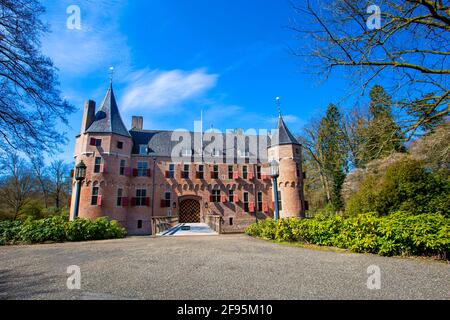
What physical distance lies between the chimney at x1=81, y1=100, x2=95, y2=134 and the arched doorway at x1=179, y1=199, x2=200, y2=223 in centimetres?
1186

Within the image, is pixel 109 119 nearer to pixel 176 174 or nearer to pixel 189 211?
pixel 176 174

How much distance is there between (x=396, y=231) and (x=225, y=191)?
18862mm

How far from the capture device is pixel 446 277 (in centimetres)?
411

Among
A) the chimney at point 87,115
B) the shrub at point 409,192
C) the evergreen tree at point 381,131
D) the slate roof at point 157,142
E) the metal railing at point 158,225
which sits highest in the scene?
the chimney at point 87,115

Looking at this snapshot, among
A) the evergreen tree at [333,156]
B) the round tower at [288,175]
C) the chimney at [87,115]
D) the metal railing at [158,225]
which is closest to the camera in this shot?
the metal railing at [158,225]

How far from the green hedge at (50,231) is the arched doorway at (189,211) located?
39.4 ft

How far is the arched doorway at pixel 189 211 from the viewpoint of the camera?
76.9 feet

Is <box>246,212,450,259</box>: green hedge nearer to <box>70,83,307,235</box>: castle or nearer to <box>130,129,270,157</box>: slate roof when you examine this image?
<box>70,83,307,235</box>: castle

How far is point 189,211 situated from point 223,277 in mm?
19847

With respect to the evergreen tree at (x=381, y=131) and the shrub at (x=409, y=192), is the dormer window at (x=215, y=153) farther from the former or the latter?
the evergreen tree at (x=381, y=131)

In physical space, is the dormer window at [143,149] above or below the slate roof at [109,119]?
below

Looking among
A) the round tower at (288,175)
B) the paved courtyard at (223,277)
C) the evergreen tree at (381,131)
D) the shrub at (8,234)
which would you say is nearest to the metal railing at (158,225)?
the shrub at (8,234)

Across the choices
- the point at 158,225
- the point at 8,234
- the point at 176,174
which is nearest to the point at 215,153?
the point at 176,174

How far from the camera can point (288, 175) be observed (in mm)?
23281
